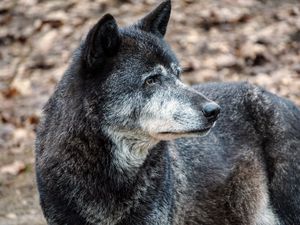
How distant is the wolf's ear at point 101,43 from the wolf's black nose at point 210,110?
82cm

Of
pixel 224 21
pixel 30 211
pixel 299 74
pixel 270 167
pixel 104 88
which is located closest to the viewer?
pixel 104 88

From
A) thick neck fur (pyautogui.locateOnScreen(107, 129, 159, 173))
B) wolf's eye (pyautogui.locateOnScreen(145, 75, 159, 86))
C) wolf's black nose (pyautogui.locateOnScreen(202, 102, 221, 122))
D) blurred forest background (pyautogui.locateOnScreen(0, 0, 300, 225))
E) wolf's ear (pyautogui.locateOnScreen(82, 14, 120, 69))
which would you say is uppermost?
wolf's ear (pyautogui.locateOnScreen(82, 14, 120, 69))

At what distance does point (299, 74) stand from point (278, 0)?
235 cm

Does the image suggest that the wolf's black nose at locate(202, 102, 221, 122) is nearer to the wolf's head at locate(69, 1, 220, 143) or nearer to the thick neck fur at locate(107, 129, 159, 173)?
the wolf's head at locate(69, 1, 220, 143)

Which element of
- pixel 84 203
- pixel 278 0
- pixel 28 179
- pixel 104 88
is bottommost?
pixel 278 0

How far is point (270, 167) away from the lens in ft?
23.5

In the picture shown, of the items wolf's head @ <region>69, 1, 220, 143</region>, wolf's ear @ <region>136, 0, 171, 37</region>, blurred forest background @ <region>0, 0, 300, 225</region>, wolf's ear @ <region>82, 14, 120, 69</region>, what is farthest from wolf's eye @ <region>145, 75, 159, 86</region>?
blurred forest background @ <region>0, 0, 300, 225</region>

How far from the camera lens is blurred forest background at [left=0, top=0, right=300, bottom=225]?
1085cm

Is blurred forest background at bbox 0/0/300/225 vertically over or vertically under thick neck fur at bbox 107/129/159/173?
under

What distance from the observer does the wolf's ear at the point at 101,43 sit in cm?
579

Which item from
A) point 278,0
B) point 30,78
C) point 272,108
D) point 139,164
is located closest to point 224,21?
point 278,0

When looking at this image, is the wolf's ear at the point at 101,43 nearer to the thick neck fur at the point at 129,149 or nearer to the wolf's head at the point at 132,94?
the wolf's head at the point at 132,94

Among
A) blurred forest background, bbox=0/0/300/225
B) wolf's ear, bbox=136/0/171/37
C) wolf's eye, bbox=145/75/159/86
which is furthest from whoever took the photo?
blurred forest background, bbox=0/0/300/225

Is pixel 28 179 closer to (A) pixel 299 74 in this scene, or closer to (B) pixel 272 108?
(B) pixel 272 108
